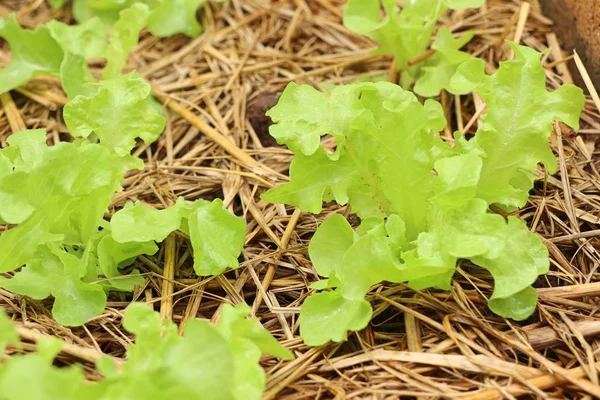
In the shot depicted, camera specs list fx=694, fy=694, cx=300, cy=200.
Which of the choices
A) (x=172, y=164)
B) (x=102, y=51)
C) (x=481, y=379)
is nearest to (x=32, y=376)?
(x=481, y=379)

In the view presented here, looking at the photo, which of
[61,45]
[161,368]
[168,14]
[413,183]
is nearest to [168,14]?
[168,14]

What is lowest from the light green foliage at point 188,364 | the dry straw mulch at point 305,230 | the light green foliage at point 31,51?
the dry straw mulch at point 305,230

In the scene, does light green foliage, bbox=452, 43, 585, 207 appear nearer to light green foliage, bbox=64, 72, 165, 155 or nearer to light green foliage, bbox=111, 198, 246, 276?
light green foliage, bbox=111, 198, 246, 276

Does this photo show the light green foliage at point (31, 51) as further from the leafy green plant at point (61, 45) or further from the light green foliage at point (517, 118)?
the light green foliage at point (517, 118)

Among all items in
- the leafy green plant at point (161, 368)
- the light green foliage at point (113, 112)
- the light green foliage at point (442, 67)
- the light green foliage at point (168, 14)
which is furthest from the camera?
the light green foliage at point (168, 14)

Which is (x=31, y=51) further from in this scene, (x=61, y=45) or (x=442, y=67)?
(x=442, y=67)

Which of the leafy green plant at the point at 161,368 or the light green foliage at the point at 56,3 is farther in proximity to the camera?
the light green foliage at the point at 56,3

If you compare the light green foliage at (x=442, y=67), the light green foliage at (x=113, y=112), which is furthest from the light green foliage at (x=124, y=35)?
the light green foliage at (x=442, y=67)
